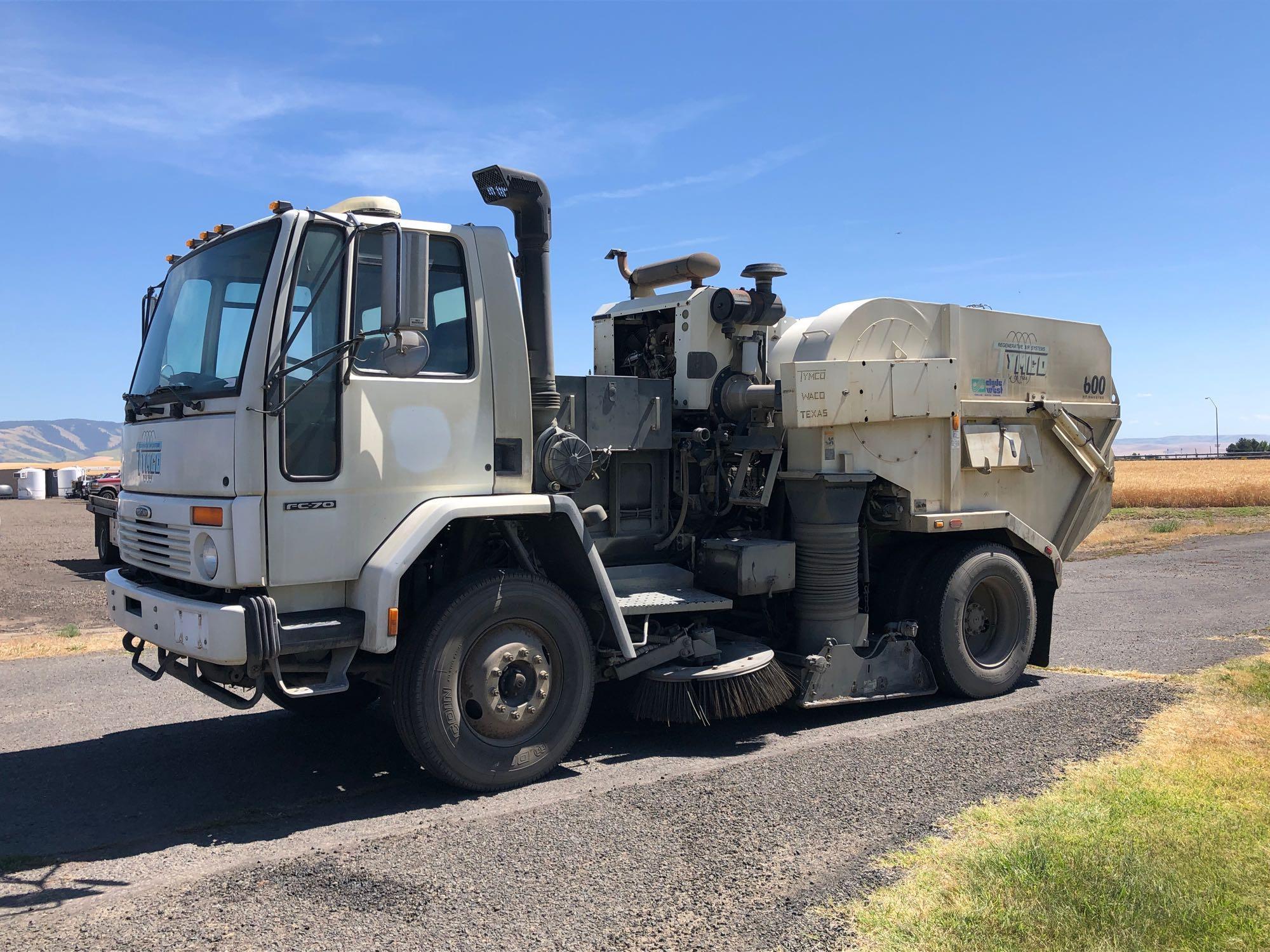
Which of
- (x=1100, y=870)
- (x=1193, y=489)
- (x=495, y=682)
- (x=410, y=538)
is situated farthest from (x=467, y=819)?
(x=1193, y=489)

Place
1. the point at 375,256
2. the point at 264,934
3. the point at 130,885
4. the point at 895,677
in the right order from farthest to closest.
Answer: the point at 895,677, the point at 375,256, the point at 130,885, the point at 264,934

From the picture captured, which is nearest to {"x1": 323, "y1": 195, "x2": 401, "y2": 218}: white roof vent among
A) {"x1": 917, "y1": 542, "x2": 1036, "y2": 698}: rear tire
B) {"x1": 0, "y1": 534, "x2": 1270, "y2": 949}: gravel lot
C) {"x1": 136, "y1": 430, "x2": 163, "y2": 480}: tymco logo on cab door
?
{"x1": 136, "y1": 430, "x2": 163, "y2": 480}: tymco logo on cab door

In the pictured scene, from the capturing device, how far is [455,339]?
5387 mm

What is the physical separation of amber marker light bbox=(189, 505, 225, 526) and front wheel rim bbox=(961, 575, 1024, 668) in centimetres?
553

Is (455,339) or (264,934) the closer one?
(264,934)

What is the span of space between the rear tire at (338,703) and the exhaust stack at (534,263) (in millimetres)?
2268

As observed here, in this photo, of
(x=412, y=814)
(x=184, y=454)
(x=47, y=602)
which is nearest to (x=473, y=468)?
(x=184, y=454)

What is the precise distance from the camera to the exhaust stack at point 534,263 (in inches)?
227

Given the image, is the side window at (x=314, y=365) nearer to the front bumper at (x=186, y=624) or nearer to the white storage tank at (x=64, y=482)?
the front bumper at (x=186, y=624)

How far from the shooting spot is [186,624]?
15.4ft

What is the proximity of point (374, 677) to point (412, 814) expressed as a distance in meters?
0.75

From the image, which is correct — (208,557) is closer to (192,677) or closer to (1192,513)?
(192,677)

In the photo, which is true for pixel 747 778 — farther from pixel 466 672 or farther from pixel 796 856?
pixel 466 672

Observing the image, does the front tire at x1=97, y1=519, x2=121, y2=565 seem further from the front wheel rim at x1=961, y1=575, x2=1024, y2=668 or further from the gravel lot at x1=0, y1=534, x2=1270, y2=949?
the front wheel rim at x1=961, y1=575, x2=1024, y2=668
